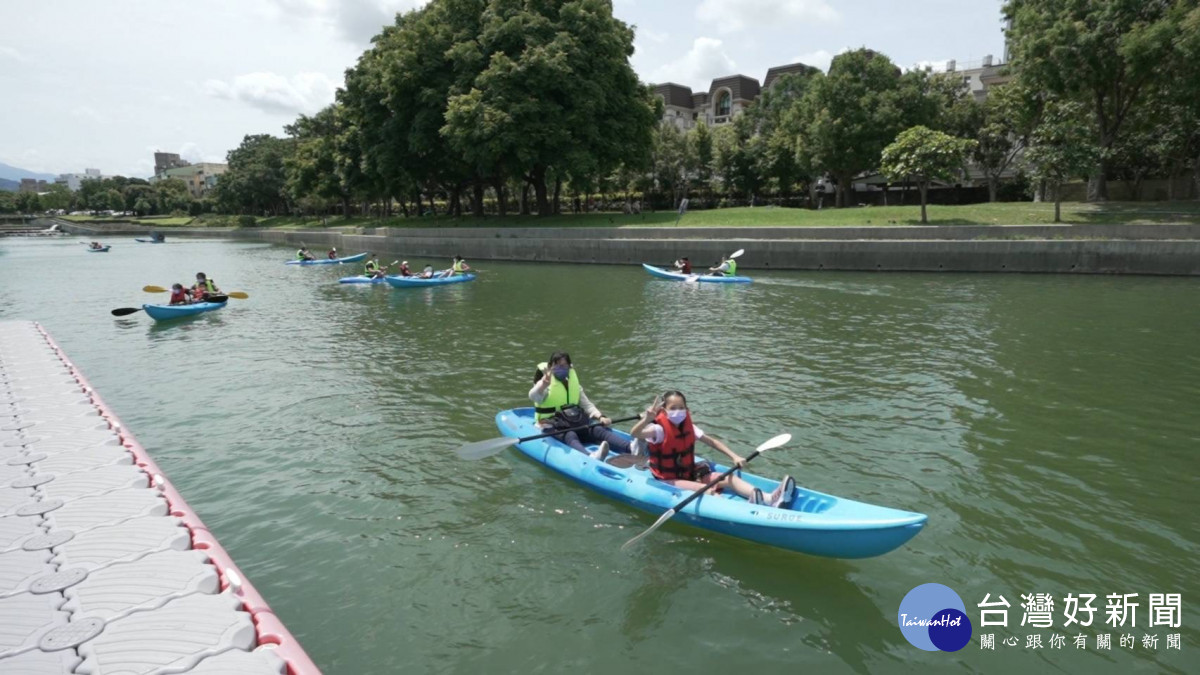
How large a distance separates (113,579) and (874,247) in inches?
1196

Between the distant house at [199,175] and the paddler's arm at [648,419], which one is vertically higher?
the distant house at [199,175]

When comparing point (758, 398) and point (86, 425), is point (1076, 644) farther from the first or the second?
point (86, 425)

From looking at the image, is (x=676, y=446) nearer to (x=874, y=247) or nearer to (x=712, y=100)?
(x=874, y=247)

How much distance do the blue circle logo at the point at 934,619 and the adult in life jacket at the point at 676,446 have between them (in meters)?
1.94

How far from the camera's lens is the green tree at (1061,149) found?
92.4 ft

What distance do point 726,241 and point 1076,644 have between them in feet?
95.1

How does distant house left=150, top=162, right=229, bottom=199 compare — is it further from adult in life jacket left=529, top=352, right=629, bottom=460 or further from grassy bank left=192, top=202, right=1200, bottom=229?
adult in life jacket left=529, top=352, right=629, bottom=460

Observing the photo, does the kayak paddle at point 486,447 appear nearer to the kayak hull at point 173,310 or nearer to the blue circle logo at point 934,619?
the blue circle logo at point 934,619

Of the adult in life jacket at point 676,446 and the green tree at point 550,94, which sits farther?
the green tree at point 550,94

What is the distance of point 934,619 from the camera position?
19.3 ft

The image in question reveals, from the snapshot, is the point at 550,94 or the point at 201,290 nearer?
the point at 201,290

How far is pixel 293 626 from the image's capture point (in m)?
6.04

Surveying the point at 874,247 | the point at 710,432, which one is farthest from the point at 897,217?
the point at 710,432

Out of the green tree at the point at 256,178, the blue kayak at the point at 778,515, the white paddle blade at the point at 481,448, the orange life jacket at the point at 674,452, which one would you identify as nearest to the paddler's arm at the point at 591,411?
the blue kayak at the point at 778,515
